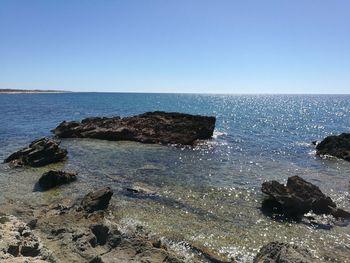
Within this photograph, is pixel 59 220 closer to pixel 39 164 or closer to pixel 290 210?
pixel 290 210

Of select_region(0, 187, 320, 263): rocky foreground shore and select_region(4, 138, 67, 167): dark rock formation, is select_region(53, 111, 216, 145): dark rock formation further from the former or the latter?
select_region(0, 187, 320, 263): rocky foreground shore

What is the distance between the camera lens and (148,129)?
5338cm

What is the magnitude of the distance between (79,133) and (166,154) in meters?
17.0

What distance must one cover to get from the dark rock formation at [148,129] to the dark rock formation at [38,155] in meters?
14.8

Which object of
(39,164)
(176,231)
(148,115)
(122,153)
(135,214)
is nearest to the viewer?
(176,231)

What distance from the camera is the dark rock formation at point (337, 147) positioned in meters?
44.3

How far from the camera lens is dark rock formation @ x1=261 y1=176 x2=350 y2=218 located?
76.0ft

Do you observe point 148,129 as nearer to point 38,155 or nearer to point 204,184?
point 38,155

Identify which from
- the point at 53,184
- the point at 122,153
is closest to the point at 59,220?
the point at 53,184

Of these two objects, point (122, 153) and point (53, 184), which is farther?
point (122, 153)

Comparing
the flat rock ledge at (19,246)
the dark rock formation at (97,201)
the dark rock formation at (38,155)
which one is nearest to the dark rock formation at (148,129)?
the dark rock formation at (38,155)

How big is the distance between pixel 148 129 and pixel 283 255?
4096 centimetres

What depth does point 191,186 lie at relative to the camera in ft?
94.2

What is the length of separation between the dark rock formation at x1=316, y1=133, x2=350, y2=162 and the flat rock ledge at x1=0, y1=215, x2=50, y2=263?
38.1m
